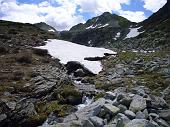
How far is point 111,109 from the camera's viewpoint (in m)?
19.0

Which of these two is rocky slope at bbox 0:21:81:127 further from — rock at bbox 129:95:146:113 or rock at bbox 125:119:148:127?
rock at bbox 125:119:148:127

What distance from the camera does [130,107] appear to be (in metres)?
19.4

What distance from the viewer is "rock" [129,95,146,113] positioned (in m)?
19.1

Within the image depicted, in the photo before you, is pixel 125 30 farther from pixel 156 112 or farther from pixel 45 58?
pixel 156 112

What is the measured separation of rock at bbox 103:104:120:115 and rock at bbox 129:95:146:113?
0.91 m

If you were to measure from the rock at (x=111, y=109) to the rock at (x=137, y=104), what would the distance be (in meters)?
0.91

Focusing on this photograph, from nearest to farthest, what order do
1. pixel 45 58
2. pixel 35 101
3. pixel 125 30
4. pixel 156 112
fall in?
1. pixel 156 112
2. pixel 35 101
3. pixel 45 58
4. pixel 125 30

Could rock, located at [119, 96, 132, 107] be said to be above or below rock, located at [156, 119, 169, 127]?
above

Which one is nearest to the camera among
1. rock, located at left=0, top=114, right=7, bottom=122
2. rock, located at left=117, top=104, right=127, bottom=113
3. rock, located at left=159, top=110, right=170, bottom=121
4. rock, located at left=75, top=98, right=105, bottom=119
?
rock, located at left=159, top=110, right=170, bottom=121

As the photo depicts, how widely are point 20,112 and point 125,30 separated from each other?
6075 inches

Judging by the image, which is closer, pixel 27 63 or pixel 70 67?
pixel 27 63

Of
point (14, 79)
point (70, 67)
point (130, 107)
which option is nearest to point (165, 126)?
point (130, 107)

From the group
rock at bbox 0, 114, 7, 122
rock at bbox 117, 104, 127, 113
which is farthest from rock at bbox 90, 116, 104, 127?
rock at bbox 0, 114, 7, 122

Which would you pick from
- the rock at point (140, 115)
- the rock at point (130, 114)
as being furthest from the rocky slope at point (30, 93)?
the rock at point (140, 115)
